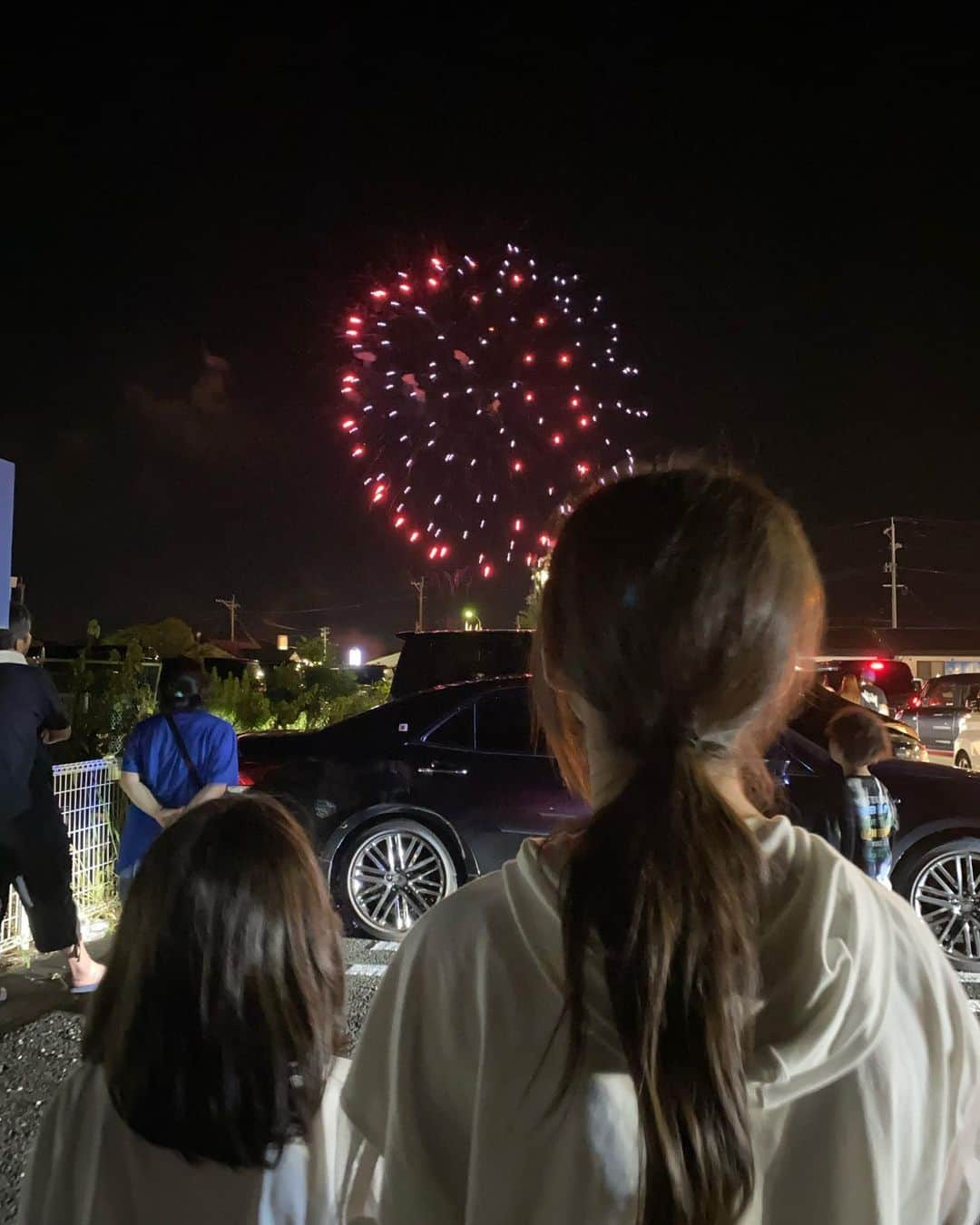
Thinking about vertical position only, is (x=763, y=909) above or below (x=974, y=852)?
above

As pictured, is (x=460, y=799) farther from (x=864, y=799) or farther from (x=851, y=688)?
(x=851, y=688)

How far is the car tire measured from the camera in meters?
5.71

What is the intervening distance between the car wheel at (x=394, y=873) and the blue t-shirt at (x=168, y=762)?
1799 millimetres

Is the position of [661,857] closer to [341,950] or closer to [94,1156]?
[341,950]

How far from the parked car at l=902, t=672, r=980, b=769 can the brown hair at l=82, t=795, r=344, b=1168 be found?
15.0m

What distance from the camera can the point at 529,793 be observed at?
20.3ft

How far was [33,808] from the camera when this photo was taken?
4594mm

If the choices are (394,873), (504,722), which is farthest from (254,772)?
(504,722)

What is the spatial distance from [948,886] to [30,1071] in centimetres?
505

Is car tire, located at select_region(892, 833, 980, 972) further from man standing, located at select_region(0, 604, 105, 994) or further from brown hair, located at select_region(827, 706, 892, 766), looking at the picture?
man standing, located at select_region(0, 604, 105, 994)

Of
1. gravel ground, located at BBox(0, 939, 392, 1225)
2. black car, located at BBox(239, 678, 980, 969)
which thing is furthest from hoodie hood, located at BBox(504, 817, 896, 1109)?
black car, located at BBox(239, 678, 980, 969)

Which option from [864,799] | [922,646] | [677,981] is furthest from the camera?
[922,646]

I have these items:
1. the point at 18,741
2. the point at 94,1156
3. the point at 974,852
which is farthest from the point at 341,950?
the point at 974,852

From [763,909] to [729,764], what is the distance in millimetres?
156
